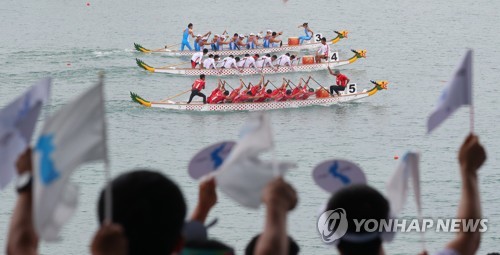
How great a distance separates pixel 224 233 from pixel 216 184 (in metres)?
12.6

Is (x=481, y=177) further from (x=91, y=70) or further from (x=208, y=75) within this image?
(x=91, y=70)

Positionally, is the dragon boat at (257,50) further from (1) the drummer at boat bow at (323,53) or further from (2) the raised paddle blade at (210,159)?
(2) the raised paddle blade at (210,159)

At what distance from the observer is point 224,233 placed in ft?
54.0

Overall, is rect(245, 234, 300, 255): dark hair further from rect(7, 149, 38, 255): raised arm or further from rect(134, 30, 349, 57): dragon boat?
rect(134, 30, 349, 57): dragon boat

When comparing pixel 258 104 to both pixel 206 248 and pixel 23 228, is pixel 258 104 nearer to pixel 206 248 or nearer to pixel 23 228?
pixel 206 248

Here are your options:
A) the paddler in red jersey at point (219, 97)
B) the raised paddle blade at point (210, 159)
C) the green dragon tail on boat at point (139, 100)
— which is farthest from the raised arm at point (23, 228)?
the green dragon tail on boat at point (139, 100)

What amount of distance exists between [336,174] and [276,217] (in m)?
1.02

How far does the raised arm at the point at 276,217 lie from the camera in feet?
10.3

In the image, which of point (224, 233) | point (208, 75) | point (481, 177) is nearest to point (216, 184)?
point (224, 233)

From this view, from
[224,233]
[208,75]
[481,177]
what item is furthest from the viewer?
[208,75]

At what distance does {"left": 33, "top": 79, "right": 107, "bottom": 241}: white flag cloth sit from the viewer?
3061mm

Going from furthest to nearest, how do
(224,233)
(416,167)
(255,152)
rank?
(224,233) < (416,167) < (255,152)

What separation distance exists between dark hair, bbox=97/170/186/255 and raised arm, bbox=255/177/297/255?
0.25 meters

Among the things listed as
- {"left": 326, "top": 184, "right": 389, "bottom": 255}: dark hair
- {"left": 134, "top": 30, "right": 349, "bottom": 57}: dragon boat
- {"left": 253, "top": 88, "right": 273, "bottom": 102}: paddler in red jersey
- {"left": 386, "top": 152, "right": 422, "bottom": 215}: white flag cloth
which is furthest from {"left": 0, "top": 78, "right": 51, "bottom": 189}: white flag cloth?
{"left": 134, "top": 30, "right": 349, "bottom": 57}: dragon boat
